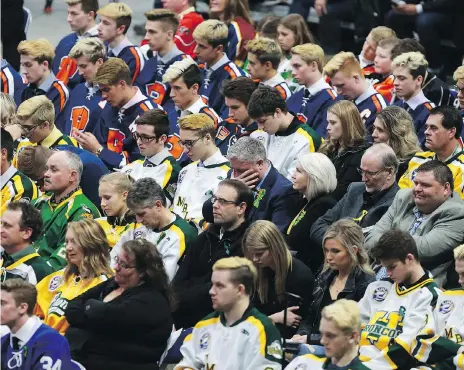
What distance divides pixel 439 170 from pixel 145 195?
1.88 metres

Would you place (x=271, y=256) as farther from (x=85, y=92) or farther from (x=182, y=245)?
(x=85, y=92)

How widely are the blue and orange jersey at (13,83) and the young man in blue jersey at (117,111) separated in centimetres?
155

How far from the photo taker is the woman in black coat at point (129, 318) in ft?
26.6

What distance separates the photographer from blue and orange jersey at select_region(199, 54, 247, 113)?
12.5 metres

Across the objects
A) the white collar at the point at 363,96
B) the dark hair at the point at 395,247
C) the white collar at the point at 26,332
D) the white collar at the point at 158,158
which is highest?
the dark hair at the point at 395,247

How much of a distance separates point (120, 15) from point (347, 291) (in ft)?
19.5

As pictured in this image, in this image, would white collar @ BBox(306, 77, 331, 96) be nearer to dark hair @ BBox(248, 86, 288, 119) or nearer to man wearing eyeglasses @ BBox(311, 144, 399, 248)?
dark hair @ BBox(248, 86, 288, 119)

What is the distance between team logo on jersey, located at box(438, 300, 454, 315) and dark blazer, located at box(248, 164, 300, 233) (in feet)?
5.88

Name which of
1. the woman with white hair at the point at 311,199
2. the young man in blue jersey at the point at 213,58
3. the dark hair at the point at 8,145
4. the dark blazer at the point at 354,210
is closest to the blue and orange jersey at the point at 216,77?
the young man in blue jersey at the point at 213,58

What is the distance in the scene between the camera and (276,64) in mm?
11992

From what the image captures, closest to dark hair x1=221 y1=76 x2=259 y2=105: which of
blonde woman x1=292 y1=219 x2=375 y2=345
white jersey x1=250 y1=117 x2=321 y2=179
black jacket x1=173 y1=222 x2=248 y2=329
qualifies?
white jersey x1=250 y1=117 x2=321 y2=179

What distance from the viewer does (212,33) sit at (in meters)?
12.5

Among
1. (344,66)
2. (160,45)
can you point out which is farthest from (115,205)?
(160,45)

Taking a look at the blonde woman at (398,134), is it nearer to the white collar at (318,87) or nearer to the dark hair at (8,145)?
the white collar at (318,87)
